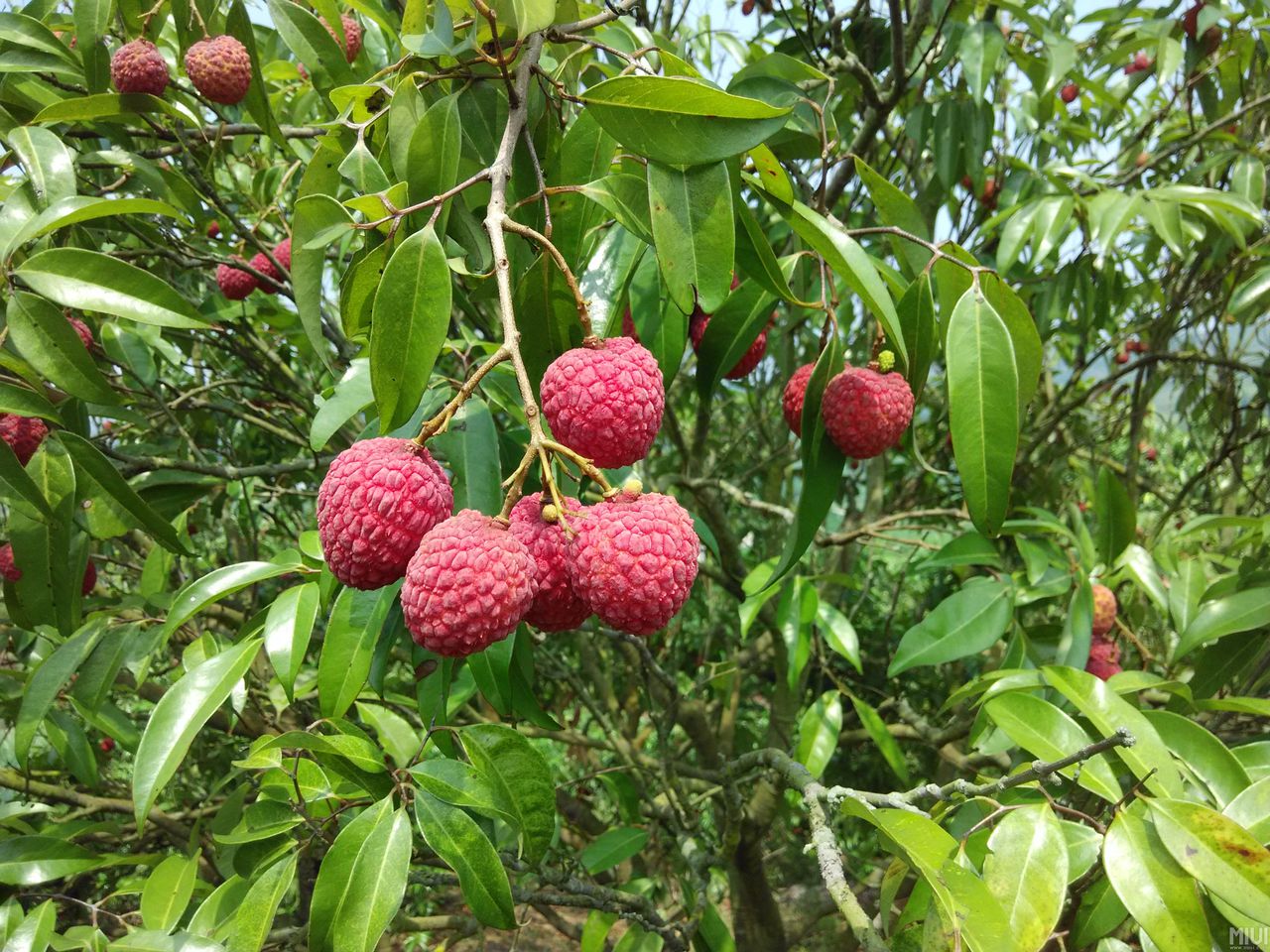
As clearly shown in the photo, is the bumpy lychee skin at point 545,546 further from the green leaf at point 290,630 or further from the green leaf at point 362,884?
the green leaf at point 290,630

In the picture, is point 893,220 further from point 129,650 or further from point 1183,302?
point 1183,302

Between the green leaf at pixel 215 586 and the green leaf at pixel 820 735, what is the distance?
1.01 meters

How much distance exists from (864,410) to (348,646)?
24.1 inches

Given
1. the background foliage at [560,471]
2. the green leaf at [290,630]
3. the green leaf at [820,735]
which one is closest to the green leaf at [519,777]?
the background foliage at [560,471]

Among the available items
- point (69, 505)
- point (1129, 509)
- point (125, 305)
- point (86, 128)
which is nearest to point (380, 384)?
point (125, 305)

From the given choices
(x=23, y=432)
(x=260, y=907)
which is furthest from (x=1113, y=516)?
(x=23, y=432)

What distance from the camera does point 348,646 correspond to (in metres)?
0.90

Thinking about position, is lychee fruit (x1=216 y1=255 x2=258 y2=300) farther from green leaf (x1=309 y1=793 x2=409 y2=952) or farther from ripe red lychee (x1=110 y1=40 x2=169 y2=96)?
green leaf (x1=309 y1=793 x2=409 y2=952)

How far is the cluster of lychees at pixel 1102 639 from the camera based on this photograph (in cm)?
155

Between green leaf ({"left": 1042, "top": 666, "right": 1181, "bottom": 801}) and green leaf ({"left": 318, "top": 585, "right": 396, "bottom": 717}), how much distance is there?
76 centimetres

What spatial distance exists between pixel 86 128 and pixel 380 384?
3.87ft

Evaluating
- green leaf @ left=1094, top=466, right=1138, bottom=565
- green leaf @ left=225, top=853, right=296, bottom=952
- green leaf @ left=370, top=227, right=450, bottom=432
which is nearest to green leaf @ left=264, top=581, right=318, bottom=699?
green leaf @ left=225, top=853, right=296, bottom=952

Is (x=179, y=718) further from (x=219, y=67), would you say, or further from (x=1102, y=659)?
(x=1102, y=659)

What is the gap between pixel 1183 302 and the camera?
2.51 metres
